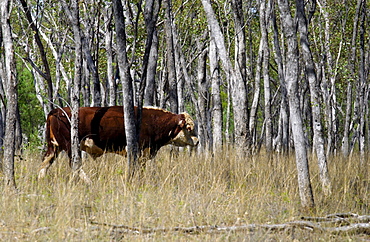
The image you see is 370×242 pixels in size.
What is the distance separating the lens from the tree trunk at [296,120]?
22.2 feet

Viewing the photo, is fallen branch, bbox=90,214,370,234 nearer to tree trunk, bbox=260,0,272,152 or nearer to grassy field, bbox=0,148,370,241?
grassy field, bbox=0,148,370,241

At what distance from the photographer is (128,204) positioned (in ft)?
21.3

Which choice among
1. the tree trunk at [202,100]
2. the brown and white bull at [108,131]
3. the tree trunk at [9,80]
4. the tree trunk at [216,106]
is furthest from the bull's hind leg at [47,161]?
the tree trunk at [202,100]

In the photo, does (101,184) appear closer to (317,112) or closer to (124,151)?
(124,151)

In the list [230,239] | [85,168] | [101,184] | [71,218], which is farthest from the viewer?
[85,168]

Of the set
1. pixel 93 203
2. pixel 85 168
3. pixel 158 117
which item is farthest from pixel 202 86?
pixel 93 203

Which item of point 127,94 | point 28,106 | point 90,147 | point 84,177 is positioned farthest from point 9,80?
point 28,106

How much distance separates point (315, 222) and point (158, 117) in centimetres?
430

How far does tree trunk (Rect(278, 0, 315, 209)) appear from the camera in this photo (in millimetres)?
6762

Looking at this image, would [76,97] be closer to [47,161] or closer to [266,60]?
[47,161]

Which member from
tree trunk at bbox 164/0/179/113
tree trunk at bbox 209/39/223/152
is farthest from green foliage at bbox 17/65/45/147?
tree trunk at bbox 164/0/179/113

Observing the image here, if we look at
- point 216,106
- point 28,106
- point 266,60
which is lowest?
point 216,106

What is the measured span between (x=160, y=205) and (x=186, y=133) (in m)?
3.32

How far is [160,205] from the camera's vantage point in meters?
6.48
